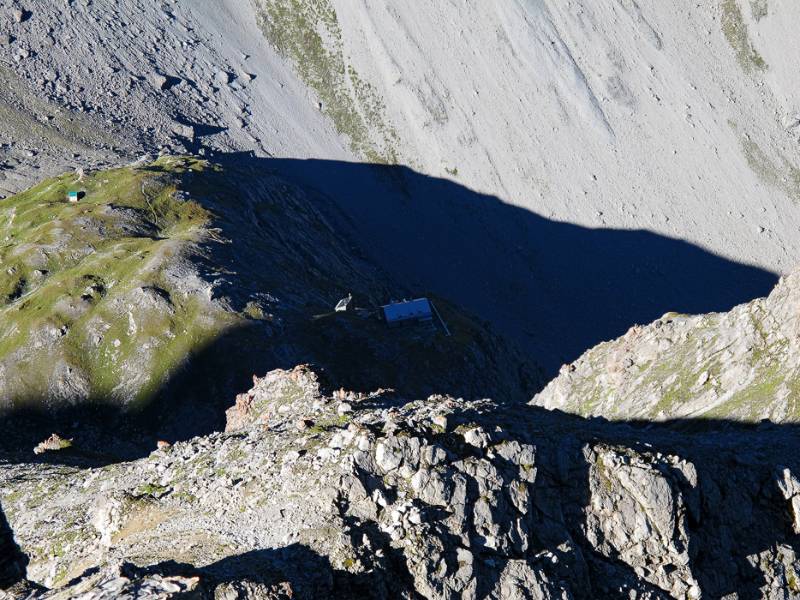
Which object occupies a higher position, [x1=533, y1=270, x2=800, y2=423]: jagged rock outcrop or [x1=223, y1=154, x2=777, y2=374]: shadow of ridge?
[x1=223, y1=154, x2=777, y2=374]: shadow of ridge

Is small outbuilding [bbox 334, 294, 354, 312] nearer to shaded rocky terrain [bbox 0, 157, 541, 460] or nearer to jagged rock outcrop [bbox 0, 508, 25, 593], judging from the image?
shaded rocky terrain [bbox 0, 157, 541, 460]

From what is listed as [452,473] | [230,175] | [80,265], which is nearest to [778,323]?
[452,473]

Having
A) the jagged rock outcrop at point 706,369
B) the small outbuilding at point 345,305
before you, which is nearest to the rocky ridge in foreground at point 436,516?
the jagged rock outcrop at point 706,369

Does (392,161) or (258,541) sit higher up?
(392,161)

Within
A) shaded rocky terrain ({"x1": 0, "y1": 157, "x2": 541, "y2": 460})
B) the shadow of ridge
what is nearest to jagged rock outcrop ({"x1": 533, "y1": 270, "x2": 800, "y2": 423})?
Answer: shaded rocky terrain ({"x1": 0, "y1": 157, "x2": 541, "y2": 460})

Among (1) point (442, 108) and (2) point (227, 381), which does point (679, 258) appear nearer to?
(1) point (442, 108)
